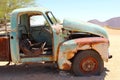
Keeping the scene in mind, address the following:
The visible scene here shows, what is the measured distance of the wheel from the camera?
9984 mm

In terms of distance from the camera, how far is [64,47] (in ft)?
32.3

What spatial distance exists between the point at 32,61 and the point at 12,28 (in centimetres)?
106

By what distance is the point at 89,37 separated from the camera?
1030 cm

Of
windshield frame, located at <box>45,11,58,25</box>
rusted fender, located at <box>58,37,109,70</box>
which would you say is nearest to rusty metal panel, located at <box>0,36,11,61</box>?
windshield frame, located at <box>45,11,58,25</box>

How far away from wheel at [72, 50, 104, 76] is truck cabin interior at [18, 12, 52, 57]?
805mm

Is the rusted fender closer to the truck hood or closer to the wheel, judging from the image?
the wheel

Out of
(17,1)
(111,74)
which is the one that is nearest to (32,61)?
(111,74)

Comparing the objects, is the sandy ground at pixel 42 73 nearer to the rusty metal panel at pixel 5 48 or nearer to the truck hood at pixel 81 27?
the rusty metal panel at pixel 5 48

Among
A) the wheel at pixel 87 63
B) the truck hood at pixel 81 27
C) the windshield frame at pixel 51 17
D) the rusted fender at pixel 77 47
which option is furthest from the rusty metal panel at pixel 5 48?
the wheel at pixel 87 63

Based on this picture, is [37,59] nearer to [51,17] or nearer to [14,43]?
[14,43]

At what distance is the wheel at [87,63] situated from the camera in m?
9.98

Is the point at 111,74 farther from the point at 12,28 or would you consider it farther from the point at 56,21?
the point at 12,28

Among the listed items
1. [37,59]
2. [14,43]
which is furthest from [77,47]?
[14,43]

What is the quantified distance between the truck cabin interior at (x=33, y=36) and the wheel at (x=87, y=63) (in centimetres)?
81
